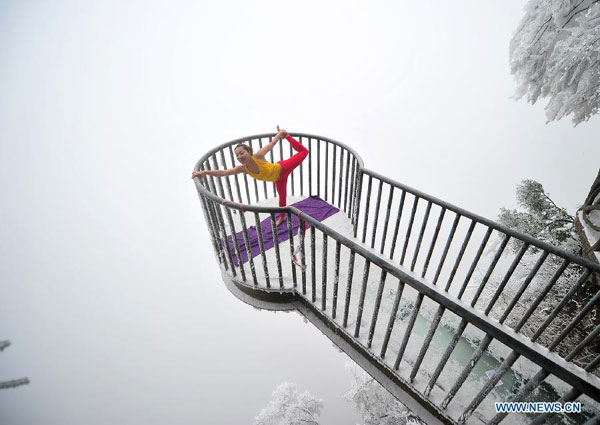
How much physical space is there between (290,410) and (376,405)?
4.05 meters

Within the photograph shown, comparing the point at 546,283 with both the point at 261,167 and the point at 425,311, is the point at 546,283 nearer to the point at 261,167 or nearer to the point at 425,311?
the point at 425,311

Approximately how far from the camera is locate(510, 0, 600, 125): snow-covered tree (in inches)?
114

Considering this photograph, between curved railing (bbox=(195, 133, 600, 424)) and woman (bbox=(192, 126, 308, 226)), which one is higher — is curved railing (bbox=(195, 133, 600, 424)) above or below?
below

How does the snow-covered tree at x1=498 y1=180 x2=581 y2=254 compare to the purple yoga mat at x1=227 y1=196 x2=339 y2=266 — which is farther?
the snow-covered tree at x1=498 y1=180 x2=581 y2=254

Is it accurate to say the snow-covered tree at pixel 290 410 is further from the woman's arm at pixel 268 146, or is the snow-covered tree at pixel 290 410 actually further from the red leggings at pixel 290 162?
the woman's arm at pixel 268 146

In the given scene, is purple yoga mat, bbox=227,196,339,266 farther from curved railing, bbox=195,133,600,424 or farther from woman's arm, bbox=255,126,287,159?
woman's arm, bbox=255,126,287,159

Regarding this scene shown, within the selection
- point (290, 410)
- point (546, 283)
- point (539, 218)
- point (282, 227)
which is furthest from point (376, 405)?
point (282, 227)

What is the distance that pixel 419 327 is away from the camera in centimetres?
266

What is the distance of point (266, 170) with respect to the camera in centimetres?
308

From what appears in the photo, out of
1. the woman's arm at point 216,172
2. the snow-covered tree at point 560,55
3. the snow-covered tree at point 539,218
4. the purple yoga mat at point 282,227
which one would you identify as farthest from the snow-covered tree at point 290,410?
the snow-covered tree at point 560,55

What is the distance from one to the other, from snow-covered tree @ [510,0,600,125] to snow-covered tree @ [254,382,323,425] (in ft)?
37.3

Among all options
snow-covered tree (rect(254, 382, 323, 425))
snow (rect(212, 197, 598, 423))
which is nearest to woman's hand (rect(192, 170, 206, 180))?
snow (rect(212, 197, 598, 423))

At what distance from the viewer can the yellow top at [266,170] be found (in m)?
3.02

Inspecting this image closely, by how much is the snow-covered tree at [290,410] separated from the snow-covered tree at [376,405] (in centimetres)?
292
